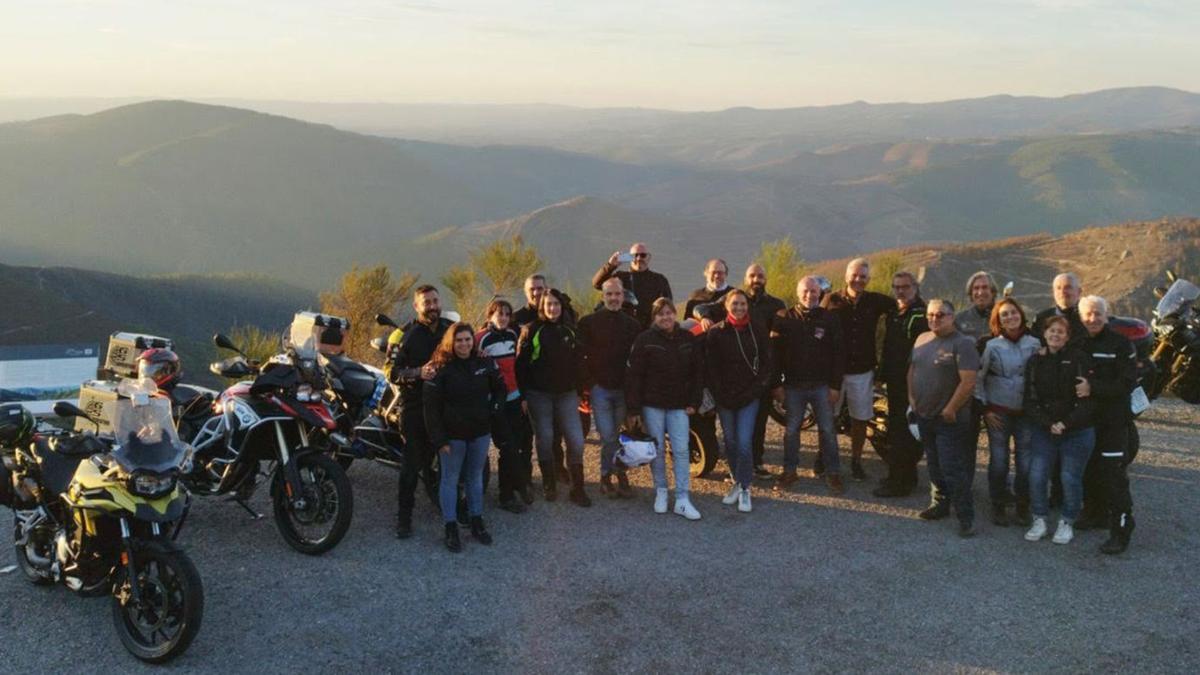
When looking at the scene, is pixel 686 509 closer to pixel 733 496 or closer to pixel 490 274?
pixel 733 496

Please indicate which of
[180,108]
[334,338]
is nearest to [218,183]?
[180,108]

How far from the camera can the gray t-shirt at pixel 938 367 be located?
20.5 ft

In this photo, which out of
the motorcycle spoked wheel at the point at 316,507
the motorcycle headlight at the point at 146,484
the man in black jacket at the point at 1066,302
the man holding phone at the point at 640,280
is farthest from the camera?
the man holding phone at the point at 640,280

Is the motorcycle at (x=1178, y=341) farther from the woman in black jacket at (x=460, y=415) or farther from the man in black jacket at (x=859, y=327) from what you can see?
the woman in black jacket at (x=460, y=415)

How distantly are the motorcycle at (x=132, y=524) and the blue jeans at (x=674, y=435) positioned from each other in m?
3.24

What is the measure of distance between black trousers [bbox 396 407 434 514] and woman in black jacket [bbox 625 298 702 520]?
1544mm

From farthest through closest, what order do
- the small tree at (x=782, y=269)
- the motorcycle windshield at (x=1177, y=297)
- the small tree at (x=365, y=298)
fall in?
the small tree at (x=782, y=269) < the small tree at (x=365, y=298) < the motorcycle windshield at (x=1177, y=297)

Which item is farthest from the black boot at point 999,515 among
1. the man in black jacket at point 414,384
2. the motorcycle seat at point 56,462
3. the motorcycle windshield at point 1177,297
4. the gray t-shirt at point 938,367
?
the motorcycle seat at point 56,462

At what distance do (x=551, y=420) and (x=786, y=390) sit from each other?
1860 mm

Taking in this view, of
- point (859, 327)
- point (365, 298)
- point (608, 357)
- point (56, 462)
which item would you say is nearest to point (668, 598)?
point (608, 357)

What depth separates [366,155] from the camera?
16625 cm

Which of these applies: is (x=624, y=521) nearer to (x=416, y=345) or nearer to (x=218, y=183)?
(x=416, y=345)

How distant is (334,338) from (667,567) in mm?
3091

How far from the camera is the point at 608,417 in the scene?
23.1 ft
